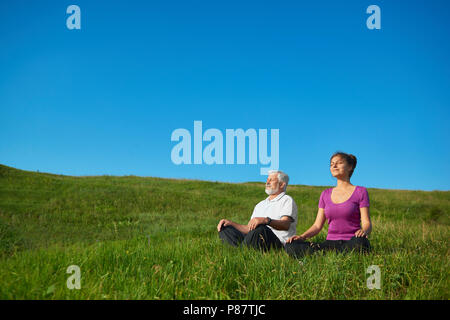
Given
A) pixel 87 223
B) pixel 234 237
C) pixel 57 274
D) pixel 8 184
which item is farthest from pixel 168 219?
pixel 8 184

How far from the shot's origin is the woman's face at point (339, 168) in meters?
5.67

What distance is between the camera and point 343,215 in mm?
5660

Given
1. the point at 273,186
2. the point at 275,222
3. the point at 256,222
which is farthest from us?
the point at 273,186

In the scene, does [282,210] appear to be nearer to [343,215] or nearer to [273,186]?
[273,186]

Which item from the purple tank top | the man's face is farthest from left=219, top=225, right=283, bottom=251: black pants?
the purple tank top

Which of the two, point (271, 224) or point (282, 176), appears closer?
point (271, 224)

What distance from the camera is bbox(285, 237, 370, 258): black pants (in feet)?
18.0

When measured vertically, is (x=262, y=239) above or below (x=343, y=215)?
below

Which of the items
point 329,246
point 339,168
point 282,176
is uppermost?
point 339,168

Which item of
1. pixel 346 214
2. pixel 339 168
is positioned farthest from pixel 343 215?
pixel 339 168

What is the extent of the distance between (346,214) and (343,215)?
57 millimetres

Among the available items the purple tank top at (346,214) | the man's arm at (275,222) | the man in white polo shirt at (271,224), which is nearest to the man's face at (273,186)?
the man in white polo shirt at (271,224)

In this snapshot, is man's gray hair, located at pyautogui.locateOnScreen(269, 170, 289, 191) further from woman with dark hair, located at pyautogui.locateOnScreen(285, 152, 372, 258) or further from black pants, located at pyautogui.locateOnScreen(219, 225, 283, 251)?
black pants, located at pyautogui.locateOnScreen(219, 225, 283, 251)
